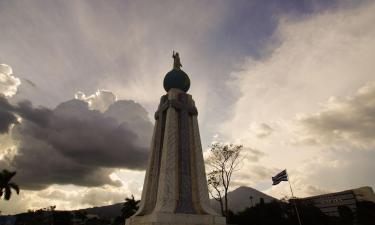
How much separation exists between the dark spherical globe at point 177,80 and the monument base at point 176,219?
47.1ft

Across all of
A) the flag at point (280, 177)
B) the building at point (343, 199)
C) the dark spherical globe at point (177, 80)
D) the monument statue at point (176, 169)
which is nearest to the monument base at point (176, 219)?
the monument statue at point (176, 169)

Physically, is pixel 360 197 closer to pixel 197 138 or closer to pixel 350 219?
pixel 350 219

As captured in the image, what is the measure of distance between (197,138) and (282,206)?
3898 centimetres

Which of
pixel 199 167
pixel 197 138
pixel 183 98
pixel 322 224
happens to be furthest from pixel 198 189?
pixel 322 224

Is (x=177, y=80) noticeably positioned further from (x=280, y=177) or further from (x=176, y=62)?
(x=280, y=177)

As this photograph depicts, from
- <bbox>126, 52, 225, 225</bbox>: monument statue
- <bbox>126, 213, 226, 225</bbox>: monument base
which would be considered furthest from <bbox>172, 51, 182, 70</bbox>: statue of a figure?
<bbox>126, 213, 226, 225</bbox>: monument base

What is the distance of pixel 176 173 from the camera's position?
23.1m

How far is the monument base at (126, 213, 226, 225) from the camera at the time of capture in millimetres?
19047

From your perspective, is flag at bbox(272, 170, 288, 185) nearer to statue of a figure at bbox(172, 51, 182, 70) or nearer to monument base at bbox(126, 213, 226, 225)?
monument base at bbox(126, 213, 226, 225)

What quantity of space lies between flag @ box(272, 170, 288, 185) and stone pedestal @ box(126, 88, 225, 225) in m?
10.4

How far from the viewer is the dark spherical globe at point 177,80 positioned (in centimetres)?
2920

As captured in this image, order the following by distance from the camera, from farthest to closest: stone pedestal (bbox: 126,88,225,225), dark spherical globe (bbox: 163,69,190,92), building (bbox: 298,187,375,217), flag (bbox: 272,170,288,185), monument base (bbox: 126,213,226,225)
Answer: building (bbox: 298,187,375,217), dark spherical globe (bbox: 163,69,190,92), flag (bbox: 272,170,288,185), stone pedestal (bbox: 126,88,225,225), monument base (bbox: 126,213,226,225)

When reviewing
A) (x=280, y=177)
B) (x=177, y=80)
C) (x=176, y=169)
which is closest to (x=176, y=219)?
(x=176, y=169)

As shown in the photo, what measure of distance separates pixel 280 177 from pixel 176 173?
13482mm
